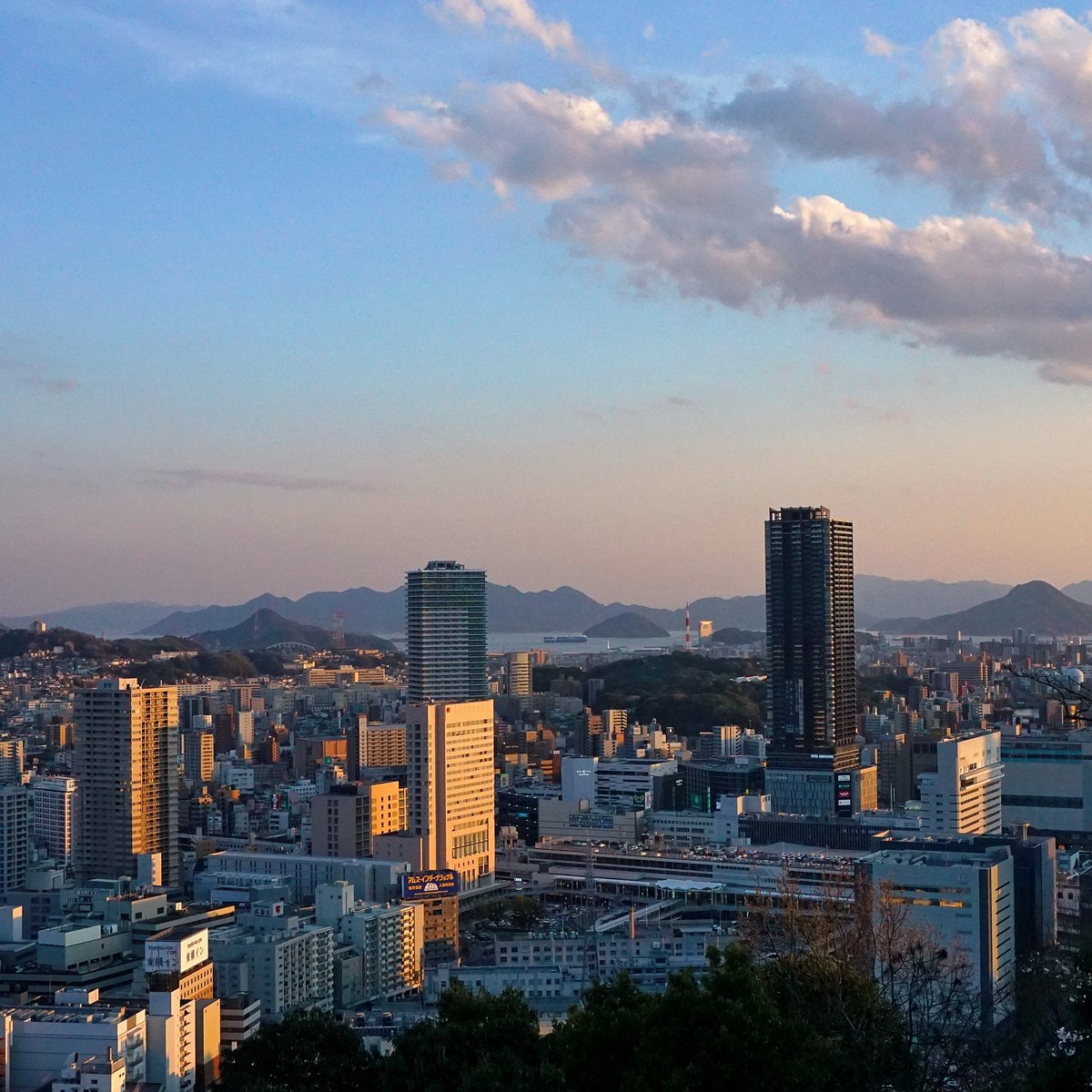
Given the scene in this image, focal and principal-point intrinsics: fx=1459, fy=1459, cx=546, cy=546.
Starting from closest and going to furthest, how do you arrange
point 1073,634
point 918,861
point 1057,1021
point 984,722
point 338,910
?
1. point 1057,1021
2. point 918,861
3. point 338,910
4. point 984,722
5. point 1073,634

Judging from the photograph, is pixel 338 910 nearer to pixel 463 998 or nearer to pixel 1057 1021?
pixel 463 998

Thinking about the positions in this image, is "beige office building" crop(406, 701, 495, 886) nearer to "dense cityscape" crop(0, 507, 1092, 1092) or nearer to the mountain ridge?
"dense cityscape" crop(0, 507, 1092, 1092)

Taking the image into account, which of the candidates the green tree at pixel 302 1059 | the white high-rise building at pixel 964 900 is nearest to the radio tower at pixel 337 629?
the white high-rise building at pixel 964 900

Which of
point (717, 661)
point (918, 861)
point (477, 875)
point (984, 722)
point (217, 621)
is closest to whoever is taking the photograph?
point (918, 861)

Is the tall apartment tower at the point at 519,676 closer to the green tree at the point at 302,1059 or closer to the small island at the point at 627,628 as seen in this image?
the green tree at the point at 302,1059

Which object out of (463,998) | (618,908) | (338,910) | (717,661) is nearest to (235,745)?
(717,661)

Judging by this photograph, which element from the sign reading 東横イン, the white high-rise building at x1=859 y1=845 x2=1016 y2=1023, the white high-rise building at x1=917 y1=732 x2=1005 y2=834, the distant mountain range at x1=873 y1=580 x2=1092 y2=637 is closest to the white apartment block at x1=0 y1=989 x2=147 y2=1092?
the white high-rise building at x1=859 y1=845 x2=1016 y2=1023
